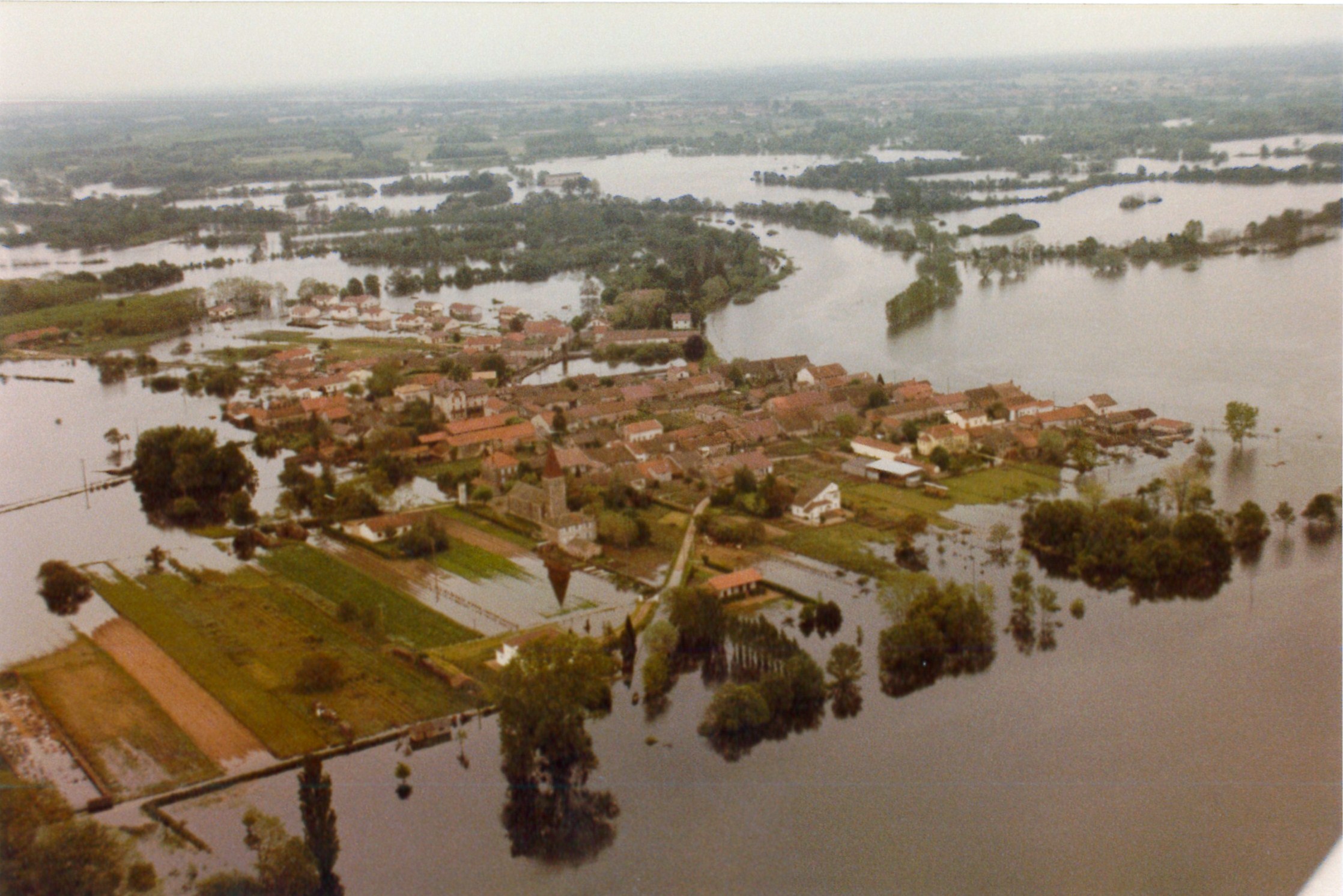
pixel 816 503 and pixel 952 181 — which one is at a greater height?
pixel 952 181

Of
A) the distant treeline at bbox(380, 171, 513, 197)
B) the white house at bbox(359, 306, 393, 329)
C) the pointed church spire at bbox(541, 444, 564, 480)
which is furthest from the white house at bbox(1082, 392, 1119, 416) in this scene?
the distant treeline at bbox(380, 171, 513, 197)

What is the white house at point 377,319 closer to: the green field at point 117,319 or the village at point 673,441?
the village at point 673,441

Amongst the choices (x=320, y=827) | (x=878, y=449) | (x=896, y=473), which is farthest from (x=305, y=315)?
(x=320, y=827)

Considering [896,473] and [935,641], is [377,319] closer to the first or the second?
[896,473]

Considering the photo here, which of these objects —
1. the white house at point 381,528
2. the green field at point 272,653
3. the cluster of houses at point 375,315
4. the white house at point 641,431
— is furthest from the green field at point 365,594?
the cluster of houses at point 375,315

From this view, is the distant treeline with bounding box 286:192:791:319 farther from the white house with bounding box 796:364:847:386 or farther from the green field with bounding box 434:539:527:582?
the green field with bounding box 434:539:527:582
